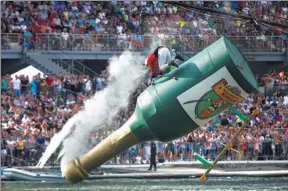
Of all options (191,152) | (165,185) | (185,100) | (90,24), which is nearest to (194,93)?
(185,100)

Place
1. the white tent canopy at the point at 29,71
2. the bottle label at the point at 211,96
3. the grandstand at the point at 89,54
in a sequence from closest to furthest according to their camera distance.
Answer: the bottle label at the point at 211,96
the grandstand at the point at 89,54
the white tent canopy at the point at 29,71

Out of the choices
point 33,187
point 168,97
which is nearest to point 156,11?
point 33,187

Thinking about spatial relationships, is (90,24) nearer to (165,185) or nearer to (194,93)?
(165,185)

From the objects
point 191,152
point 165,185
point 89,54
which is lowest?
point 165,185

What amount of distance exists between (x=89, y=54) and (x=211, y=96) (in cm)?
3337

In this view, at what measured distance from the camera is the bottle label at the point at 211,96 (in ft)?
44.5

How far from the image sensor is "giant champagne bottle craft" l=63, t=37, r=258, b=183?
→ 13703 millimetres

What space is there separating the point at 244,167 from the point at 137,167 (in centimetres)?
399

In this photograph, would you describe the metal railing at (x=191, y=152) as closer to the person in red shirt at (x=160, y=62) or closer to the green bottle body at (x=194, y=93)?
the person in red shirt at (x=160, y=62)

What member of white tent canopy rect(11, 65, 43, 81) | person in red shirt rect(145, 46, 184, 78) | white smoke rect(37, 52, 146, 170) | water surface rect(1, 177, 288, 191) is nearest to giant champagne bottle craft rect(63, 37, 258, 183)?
person in red shirt rect(145, 46, 184, 78)

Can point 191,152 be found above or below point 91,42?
below

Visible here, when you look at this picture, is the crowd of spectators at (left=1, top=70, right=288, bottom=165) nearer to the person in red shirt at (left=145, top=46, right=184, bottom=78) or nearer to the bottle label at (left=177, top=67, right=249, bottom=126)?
the person in red shirt at (left=145, top=46, right=184, bottom=78)

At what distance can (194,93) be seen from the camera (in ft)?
45.7

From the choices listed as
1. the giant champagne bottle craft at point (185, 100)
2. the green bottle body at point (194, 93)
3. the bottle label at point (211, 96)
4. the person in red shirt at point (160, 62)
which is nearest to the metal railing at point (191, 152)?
the person in red shirt at point (160, 62)
